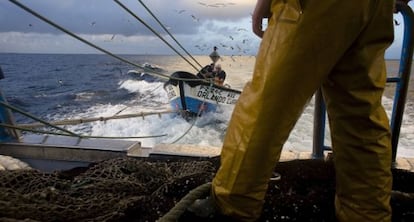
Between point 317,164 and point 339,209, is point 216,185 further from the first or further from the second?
point 317,164

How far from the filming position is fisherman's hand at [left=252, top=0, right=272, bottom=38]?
3.57ft

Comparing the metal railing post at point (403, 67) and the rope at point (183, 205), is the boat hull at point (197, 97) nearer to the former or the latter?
the metal railing post at point (403, 67)

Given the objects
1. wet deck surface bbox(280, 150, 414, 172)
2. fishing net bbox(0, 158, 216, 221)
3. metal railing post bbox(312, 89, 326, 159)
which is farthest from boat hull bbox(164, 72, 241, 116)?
fishing net bbox(0, 158, 216, 221)

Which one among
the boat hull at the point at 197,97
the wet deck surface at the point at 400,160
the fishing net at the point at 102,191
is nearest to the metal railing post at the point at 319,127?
the wet deck surface at the point at 400,160

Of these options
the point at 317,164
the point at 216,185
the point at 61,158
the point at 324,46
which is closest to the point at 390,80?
the point at 317,164

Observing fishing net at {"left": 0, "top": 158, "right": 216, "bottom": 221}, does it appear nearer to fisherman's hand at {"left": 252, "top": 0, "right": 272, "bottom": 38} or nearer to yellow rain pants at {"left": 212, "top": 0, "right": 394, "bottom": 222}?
yellow rain pants at {"left": 212, "top": 0, "right": 394, "bottom": 222}

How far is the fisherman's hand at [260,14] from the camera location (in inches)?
42.8

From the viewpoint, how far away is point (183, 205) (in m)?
1.18

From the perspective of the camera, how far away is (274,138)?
0.99 m

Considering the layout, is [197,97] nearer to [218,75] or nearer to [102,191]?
[218,75]

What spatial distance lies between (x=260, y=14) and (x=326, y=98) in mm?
359

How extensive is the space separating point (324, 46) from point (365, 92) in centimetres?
24

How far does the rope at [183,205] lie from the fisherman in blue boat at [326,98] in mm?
61

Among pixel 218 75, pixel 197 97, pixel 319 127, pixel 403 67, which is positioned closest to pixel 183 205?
pixel 319 127
